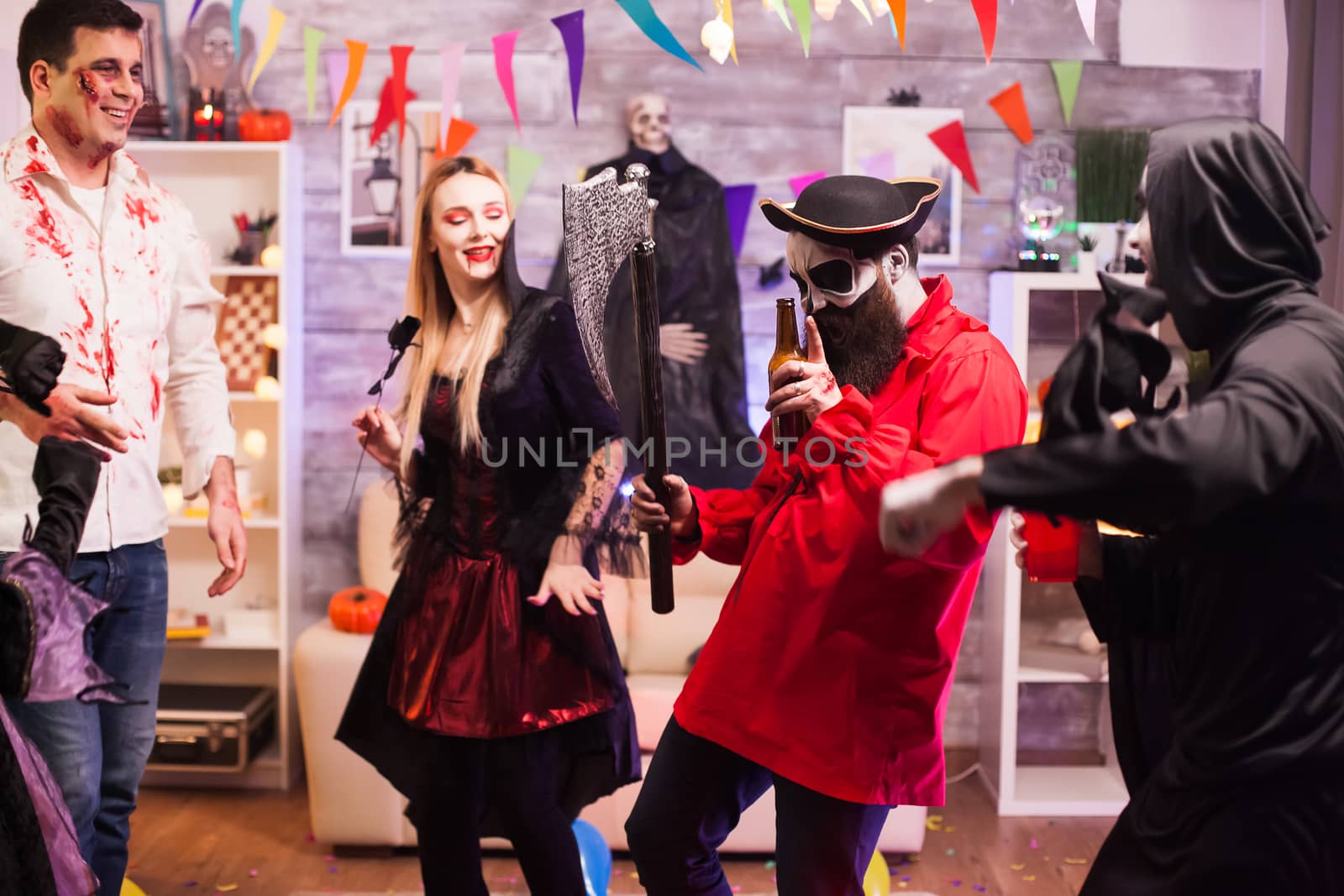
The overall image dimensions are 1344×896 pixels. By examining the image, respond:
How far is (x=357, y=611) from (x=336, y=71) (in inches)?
66.3

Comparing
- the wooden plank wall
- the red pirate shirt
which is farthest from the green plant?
the red pirate shirt

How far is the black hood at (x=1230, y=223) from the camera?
1123mm

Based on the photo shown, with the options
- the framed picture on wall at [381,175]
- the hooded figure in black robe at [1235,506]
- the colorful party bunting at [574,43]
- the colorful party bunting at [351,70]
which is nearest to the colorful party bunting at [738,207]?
the colorful party bunting at [574,43]

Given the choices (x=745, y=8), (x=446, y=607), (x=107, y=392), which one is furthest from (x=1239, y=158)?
(x=745, y=8)

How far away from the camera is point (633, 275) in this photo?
1610 mm

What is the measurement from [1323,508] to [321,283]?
3.09 meters

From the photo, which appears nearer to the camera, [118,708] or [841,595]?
[841,595]

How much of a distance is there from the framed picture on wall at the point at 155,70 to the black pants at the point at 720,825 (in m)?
2.64

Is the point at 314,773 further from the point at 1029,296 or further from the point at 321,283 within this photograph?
the point at 1029,296

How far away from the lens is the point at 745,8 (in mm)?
3467

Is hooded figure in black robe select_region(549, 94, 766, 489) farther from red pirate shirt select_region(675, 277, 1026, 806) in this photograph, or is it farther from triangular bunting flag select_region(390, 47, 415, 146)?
red pirate shirt select_region(675, 277, 1026, 806)

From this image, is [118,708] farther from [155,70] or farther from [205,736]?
[155,70]

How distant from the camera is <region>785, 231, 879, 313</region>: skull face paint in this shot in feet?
5.41

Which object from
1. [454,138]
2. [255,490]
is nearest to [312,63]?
[454,138]
